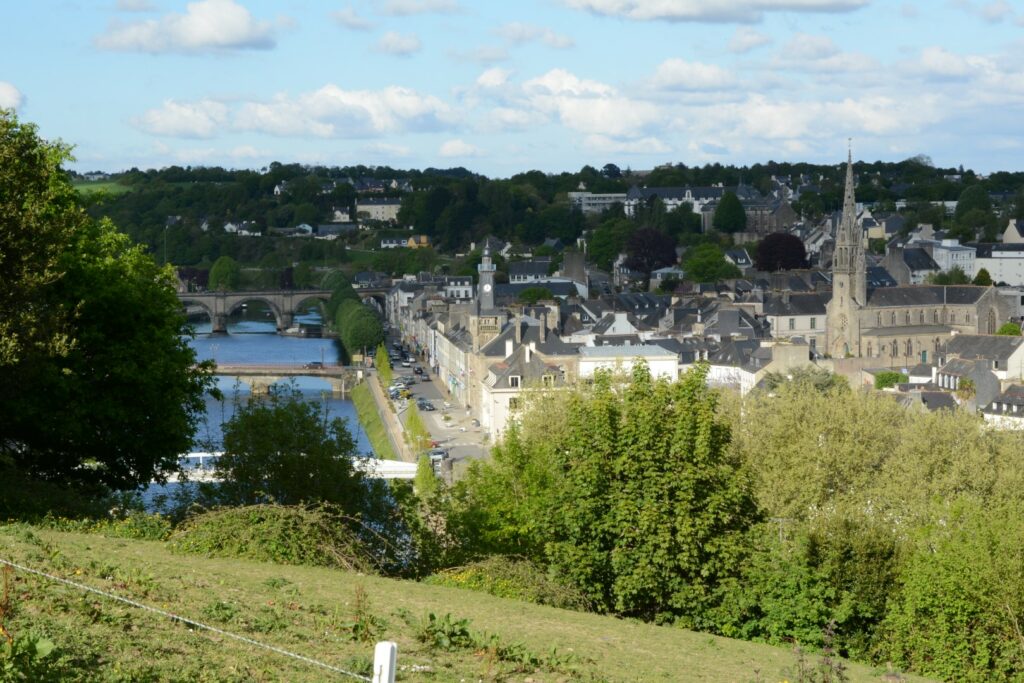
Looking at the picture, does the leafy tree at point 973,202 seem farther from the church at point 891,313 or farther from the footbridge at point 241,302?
the footbridge at point 241,302

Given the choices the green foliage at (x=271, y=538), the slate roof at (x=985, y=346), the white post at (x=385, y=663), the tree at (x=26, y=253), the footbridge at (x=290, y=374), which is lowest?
the footbridge at (x=290, y=374)

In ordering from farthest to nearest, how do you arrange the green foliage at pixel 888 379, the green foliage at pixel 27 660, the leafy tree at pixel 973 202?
the leafy tree at pixel 973 202
the green foliage at pixel 888 379
the green foliage at pixel 27 660

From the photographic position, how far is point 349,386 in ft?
251

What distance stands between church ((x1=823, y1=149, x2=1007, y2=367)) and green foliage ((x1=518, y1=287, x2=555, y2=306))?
63.8ft

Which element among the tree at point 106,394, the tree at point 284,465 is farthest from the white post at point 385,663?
the tree at point 106,394

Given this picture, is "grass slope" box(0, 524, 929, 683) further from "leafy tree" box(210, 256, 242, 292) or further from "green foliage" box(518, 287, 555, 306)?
"leafy tree" box(210, 256, 242, 292)

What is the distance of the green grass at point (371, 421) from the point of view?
176 ft

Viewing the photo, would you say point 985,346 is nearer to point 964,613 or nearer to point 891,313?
point 891,313

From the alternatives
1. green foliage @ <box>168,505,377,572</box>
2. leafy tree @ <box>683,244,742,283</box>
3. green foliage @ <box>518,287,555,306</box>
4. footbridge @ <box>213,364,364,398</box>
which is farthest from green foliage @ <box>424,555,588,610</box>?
leafy tree @ <box>683,244,742,283</box>

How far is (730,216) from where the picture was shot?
13638 cm

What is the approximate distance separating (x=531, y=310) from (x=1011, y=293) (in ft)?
A: 102

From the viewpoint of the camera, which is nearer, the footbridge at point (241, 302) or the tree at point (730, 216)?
the footbridge at point (241, 302)

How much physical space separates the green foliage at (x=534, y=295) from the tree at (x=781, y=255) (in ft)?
72.9

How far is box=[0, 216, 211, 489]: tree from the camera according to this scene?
1961 centimetres
